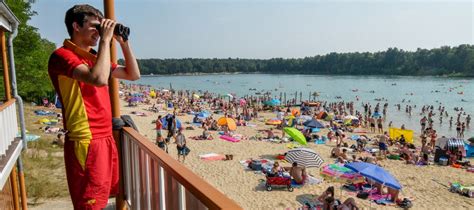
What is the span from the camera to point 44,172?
8.95 metres

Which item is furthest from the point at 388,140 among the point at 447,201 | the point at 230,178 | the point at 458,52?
the point at 458,52

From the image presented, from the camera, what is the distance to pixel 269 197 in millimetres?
10391

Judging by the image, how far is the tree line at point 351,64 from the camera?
9725 cm

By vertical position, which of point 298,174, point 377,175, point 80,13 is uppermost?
point 80,13

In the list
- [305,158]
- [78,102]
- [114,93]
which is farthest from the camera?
[305,158]

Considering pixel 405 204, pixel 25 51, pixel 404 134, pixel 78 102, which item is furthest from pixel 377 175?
pixel 25 51

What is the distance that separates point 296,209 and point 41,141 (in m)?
10.1

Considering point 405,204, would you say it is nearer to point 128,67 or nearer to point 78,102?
point 128,67

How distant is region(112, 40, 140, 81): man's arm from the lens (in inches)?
Answer: 86.0

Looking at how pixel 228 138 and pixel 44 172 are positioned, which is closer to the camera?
pixel 44 172

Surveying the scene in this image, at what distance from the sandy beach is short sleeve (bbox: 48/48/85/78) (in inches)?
322

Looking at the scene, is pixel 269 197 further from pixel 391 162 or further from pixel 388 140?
pixel 388 140

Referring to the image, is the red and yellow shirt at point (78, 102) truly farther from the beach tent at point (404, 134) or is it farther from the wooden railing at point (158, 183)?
the beach tent at point (404, 134)

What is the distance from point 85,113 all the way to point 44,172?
813cm
